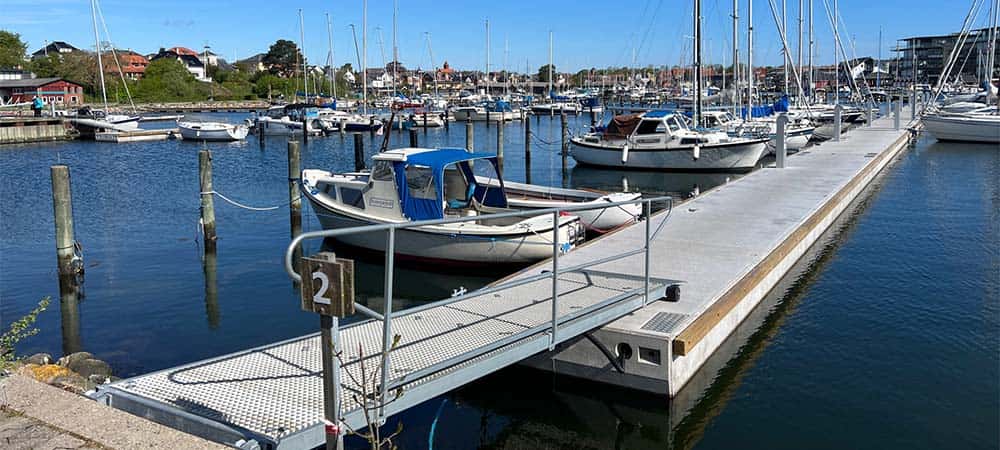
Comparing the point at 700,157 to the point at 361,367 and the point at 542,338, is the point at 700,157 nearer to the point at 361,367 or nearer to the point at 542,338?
the point at 542,338

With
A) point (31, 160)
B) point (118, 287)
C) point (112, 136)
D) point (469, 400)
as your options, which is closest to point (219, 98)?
point (112, 136)

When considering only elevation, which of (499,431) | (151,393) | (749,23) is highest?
(749,23)

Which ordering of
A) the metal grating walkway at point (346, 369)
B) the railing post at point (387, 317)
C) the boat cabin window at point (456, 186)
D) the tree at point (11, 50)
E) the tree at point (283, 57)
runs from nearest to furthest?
the railing post at point (387, 317) → the metal grating walkway at point (346, 369) → the boat cabin window at point (456, 186) → the tree at point (11, 50) → the tree at point (283, 57)

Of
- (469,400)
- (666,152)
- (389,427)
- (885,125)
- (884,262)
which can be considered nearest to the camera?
(389,427)

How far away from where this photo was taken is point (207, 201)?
1933cm

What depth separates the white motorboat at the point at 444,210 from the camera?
16.0 meters

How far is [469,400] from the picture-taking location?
9875 millimetres

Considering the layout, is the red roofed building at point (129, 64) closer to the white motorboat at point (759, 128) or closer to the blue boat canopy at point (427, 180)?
the white motorboat at point (759, 128)

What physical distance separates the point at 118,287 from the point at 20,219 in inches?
396

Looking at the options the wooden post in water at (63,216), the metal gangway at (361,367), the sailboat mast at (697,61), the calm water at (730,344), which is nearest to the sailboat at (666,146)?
the sailboat mast at (697,61)

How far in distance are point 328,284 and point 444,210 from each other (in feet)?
39.2

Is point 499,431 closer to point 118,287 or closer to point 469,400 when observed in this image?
point 469,400

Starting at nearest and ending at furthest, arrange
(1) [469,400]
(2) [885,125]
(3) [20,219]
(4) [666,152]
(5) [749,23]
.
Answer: (1) [469,400]
(3) [20,219]
(4) [666,152]
(5) [749,23]
(2) [885,125]

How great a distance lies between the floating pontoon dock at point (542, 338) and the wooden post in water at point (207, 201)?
9654mm
